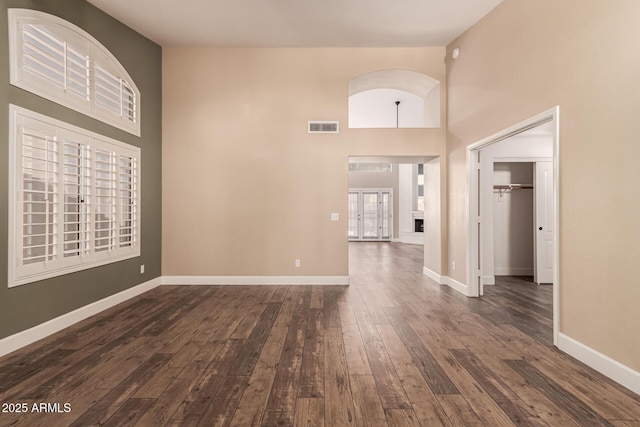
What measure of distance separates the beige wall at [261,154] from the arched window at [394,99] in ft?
0.85

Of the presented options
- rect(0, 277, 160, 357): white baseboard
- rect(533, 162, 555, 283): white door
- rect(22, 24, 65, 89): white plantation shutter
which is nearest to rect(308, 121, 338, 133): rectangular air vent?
rect(22, 24, 65, 89): white plantation shutter

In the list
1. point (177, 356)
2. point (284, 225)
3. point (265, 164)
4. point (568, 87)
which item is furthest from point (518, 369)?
point (265, 164)

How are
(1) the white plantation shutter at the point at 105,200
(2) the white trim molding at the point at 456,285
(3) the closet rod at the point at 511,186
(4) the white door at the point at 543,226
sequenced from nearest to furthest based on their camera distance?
(1) the white plantation shutter at the point at 105,200 → (2) the white trim molding at the point at 456,285 → (4) the white door at the point at 543,226 → (3) the closet rod at the point at 511,186

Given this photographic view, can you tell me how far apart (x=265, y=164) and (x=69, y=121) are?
8.46 ft

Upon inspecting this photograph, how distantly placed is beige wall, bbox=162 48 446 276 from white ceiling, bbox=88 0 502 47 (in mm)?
285

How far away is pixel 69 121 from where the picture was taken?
11.0 feet

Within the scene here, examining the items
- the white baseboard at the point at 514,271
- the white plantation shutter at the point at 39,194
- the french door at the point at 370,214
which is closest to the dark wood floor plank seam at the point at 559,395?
the white baseboard at the point at 514,271

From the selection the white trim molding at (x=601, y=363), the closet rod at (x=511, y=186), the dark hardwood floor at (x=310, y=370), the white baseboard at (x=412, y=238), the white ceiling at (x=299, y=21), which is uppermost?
the white ceiling at (x=299, y=21)

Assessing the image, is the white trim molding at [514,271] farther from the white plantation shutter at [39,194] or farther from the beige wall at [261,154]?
the white plantation shutter at [39,194]

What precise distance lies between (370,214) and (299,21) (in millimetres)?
9821

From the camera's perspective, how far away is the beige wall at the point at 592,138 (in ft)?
7.32

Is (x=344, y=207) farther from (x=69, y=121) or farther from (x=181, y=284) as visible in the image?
(x=69, y=121)

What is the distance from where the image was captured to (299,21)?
171 inches

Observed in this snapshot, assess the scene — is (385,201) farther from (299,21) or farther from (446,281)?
(299,21)
